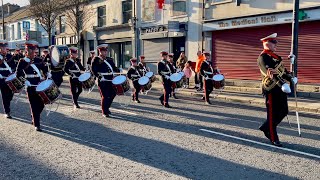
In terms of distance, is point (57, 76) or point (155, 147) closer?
point (155, 147)

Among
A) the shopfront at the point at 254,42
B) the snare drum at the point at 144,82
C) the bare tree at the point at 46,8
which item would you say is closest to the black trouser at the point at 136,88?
the snare drum at the point at 144,82

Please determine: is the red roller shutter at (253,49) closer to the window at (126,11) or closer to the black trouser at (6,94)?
the window at (126,11)

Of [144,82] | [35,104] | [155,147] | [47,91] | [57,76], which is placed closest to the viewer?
[155,147]

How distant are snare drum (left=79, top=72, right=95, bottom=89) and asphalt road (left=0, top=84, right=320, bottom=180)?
76cm

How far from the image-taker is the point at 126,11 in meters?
23.8

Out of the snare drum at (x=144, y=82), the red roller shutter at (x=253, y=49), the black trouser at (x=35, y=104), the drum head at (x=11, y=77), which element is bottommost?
the black trouser at (x=35, y=104)

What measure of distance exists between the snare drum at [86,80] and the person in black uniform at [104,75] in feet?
1.92

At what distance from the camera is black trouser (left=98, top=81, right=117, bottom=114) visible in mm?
9027

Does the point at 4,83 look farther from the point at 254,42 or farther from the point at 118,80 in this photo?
the point at 254,42

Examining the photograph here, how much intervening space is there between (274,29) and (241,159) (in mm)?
10955

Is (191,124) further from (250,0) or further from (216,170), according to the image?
(250,0)

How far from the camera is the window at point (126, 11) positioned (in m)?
23.5

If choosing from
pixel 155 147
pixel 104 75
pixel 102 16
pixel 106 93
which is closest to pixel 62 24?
pixel 102 16

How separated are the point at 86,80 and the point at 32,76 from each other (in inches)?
84.5
